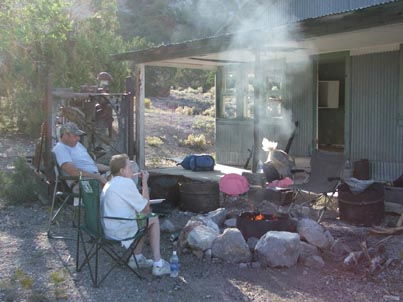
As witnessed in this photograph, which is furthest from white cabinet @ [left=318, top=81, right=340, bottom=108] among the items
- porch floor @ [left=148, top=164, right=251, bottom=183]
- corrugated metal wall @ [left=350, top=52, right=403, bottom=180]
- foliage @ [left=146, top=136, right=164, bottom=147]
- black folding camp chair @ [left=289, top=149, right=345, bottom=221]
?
foliage @ [left=146, top=136, right=164, bottom=147]

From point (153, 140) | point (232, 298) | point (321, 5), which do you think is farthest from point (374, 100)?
point (153, 140)

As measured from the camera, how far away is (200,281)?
4.68 m

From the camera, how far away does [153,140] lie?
1681 centimetres

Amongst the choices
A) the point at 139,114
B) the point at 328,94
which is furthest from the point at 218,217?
the point at 328,94

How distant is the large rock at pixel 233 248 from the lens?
202 inches

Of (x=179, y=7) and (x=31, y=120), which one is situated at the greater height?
(x=179, y=7)

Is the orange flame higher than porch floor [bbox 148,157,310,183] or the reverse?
the reverse

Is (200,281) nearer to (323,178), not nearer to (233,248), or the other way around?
(233,248)

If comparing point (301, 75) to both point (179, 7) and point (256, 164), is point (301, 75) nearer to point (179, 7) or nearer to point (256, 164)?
point (256, 164)

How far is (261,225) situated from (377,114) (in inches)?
170

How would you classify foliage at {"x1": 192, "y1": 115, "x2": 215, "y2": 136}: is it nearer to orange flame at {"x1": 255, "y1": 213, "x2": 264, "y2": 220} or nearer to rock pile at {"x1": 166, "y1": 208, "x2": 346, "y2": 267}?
orange flame at {"x1": 255, "y1": 213, "x2": 264, "y2": 220}

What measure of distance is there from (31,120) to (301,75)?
27.1 feet

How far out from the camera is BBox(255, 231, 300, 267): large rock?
496 centimetres

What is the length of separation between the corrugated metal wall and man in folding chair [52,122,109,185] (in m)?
4.64
